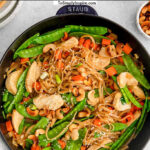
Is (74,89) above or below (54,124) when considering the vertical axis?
above

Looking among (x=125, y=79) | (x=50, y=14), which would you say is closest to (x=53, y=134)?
(x=125, y=79)

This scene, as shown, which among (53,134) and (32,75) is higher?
(32,75)

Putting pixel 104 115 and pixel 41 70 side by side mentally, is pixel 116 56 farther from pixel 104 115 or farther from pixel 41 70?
pixel 41 70

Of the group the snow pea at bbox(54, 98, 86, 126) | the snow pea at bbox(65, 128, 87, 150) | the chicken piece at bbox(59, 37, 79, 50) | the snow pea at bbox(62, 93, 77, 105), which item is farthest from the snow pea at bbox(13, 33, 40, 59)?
the snow pea at bbox(65, 128, 87, 150)

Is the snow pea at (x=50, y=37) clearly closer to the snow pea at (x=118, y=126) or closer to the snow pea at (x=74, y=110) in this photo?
the snow pea at (x=74, y=110)

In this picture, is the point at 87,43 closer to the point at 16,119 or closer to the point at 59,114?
the point at 59,114

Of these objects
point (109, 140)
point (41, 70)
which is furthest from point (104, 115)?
point (41, 70)
